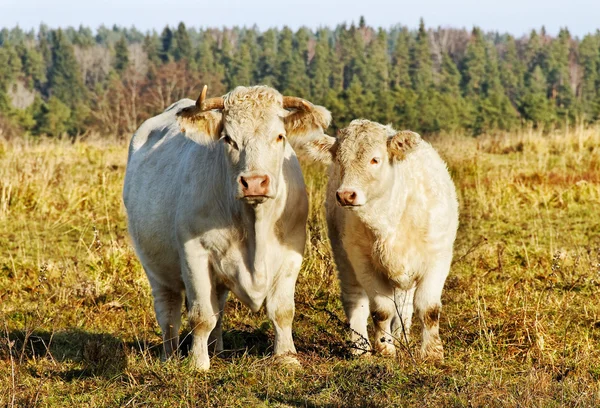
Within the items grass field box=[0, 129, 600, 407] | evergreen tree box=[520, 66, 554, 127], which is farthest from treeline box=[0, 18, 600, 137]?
grass field box=[0, 129, 600, 407]

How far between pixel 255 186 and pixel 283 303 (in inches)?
42.3

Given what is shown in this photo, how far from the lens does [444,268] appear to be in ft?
20.4

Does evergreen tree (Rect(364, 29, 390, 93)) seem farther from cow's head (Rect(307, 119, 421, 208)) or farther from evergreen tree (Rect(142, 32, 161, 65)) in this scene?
cow's head (Rect(307, 119, 421, 208))

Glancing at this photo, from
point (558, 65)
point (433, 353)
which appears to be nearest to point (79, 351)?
point (433, 353)

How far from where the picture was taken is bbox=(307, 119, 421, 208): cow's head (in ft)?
19.5

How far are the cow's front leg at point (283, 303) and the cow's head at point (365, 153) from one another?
704 millimetres

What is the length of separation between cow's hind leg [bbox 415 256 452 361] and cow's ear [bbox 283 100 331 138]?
1.30m

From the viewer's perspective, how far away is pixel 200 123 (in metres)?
5.92

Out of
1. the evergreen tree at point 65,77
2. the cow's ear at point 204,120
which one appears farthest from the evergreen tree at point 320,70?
the cow's ear at point 204,120

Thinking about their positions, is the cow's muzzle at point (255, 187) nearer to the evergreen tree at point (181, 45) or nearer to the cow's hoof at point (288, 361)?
the cow's hoof at point (288, 361)

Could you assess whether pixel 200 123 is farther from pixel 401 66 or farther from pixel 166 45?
pixel 166 45

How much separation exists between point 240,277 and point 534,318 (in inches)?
96.0

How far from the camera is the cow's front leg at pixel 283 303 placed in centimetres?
607

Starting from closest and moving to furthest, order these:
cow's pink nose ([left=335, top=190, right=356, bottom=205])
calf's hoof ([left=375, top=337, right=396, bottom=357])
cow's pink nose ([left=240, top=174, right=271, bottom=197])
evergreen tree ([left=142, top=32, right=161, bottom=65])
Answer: cow's pink nose ([left=240, top=174, right=271, bottom=197]), cow's pink nose ([left=335, top=190, right=356, bottom=205]), calf's hoof ([left=375, top=337, right=396, bottom=357]), evergreen tree ([left=142, top=32, right=161, bottom=65])
